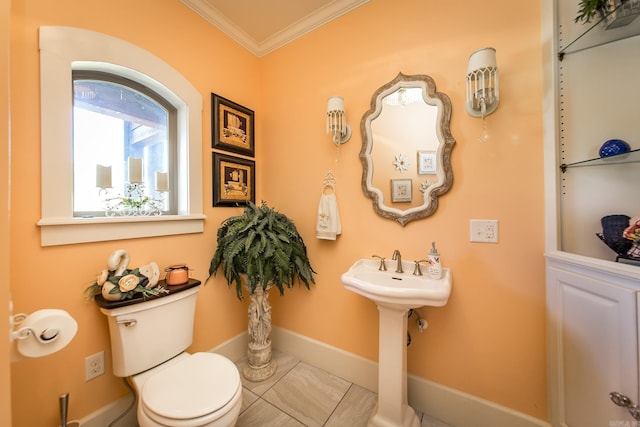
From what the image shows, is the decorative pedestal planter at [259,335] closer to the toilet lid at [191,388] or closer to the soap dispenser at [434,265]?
the toilet lid at [191,388]

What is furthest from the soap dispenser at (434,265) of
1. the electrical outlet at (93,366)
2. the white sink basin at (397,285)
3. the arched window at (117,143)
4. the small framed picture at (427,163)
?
the electrical outlet at (93,366)

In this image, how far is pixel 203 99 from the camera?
1.66m

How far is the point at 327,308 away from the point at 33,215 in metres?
1.71

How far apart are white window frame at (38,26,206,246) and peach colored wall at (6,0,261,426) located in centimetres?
4

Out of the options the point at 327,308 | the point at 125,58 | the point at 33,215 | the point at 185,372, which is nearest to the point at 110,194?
the point at 33,215

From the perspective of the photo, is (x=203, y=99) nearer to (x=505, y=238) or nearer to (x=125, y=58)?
(x=125, y=58)

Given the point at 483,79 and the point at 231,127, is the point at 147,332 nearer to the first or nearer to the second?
the point at 231,127

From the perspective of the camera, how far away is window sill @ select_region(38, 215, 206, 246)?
3.45 ft

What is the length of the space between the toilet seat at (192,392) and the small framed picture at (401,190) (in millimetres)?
1324

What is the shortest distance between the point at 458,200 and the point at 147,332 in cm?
183

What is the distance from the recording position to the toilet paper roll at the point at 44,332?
2.37 feet

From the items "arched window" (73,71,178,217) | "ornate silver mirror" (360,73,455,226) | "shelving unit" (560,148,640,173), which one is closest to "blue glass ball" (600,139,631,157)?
"shelving unit" (560,148,640,173)

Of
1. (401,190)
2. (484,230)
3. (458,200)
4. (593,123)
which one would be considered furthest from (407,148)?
(593,123)

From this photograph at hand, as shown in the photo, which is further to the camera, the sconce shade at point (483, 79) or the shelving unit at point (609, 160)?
the sconce shade at point (483, 79)
